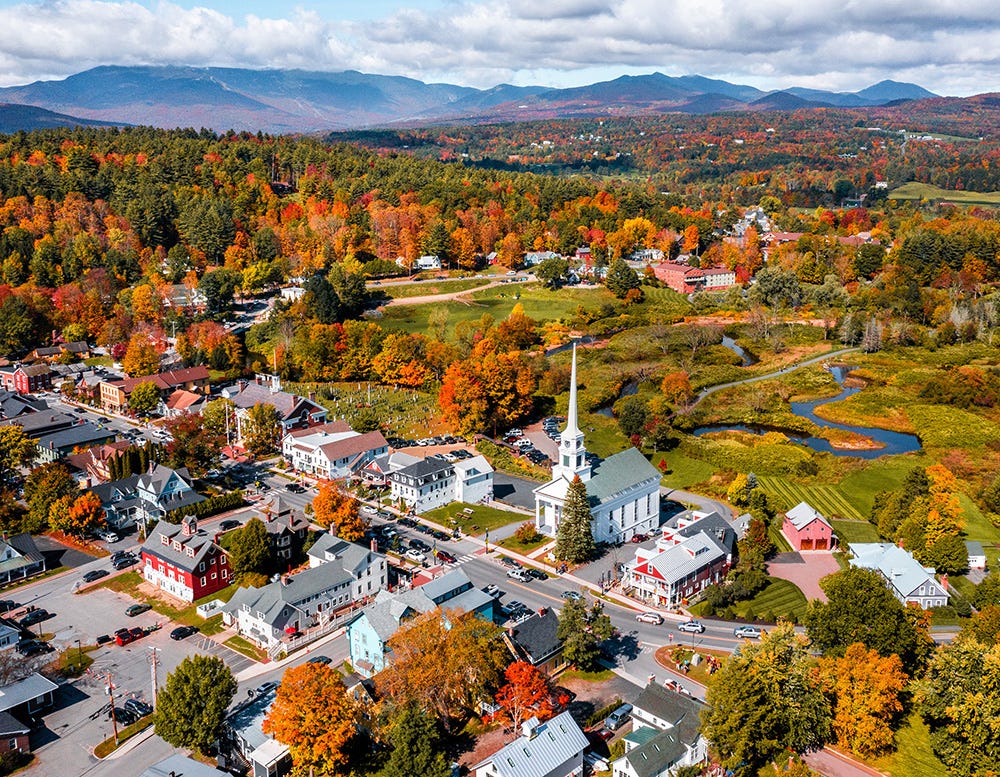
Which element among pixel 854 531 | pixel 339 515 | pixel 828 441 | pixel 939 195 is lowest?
pixel 828 441

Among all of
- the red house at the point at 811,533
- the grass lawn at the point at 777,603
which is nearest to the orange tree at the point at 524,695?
the grass lawn at the point at 777,603

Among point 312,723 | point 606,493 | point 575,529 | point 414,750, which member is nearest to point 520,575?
point 575,529

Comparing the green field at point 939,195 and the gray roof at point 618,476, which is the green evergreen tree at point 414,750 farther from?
the green field at point 939,195

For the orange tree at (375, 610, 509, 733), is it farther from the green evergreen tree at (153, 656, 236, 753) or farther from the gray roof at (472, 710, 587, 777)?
the green evergreen tree at (153, 656, 236, 753)

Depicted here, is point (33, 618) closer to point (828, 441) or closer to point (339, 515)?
point (339, 515)

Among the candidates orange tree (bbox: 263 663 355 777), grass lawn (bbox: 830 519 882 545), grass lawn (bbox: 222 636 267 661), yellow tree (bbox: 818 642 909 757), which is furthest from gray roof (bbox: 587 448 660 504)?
orange tree (bbox: 263 663 355 777)

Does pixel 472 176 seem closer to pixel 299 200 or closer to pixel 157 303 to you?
pixel 299 200
